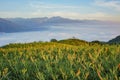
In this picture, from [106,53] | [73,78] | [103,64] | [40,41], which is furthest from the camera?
[40,41]

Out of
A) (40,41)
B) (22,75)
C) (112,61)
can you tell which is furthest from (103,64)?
(40,41)

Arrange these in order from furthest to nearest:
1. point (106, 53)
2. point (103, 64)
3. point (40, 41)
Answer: point (40, 41) < point (106, 53) < point (103, 64)

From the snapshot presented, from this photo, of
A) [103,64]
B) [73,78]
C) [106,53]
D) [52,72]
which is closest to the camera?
[73,78]

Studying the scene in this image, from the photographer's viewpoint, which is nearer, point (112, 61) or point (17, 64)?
point (112, 61)

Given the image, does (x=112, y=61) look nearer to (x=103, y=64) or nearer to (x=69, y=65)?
(x=103, y=64)

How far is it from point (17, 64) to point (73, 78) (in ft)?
8.37

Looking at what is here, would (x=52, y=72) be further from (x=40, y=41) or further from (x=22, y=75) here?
(x=40, y=41)

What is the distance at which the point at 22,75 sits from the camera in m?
8.09

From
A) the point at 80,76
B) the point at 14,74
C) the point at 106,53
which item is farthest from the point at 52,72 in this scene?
the point at 106,53

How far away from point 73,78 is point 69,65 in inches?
48.4

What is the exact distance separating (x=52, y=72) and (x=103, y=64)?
52.0 inches

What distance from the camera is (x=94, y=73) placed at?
748 cm

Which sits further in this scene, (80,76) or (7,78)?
(7,78)

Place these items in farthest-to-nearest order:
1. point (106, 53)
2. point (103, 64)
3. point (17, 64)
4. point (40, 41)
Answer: point (40, 41), point (106, 53), point (17, 64), point (103, 64)
